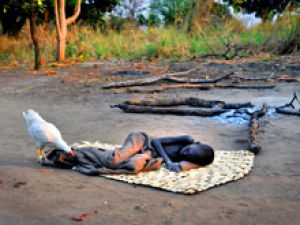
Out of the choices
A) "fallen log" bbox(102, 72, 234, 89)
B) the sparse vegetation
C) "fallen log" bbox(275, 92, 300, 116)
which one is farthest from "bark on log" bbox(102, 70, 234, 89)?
the sparse vegetation

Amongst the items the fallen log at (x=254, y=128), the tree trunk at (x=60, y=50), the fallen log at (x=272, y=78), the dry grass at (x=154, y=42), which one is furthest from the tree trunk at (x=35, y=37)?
the fallen log at (x=254, y=128)

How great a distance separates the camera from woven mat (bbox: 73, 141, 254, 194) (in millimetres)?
A: 3969

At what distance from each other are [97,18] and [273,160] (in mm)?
16712

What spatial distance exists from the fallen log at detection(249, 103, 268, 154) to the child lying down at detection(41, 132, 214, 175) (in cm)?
69

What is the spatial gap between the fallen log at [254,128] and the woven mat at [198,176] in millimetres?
223

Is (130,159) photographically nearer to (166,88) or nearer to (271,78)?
(166,88)

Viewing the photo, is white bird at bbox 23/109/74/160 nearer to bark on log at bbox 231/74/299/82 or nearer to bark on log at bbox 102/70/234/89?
Result: bark on log at bbox 102/70/234/89

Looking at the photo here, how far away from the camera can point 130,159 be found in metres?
4.46

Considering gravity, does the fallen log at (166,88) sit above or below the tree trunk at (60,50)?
below

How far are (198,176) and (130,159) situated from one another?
615mm

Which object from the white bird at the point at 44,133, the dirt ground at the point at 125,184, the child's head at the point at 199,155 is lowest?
the dirt ground at the point at 125,184

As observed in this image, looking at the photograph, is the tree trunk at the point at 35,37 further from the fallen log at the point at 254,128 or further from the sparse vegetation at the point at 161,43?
the fallen log at the point at 254,128

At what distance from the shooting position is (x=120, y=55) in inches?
621

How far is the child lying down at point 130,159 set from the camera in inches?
173
